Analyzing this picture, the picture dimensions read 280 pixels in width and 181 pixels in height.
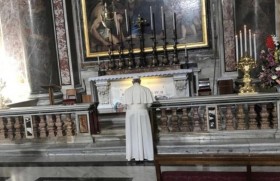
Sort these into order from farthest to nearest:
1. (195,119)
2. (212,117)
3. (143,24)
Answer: (143,24), (195,119), (212,117)

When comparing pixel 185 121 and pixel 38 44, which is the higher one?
pixel 38 44

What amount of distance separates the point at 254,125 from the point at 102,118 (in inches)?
185

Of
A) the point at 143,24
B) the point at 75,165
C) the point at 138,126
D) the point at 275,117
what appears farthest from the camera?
the point at 143,24

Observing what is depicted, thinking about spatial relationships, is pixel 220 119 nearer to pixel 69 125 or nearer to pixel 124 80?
pixel 69 125

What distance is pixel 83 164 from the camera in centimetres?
607

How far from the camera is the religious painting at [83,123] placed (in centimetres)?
710

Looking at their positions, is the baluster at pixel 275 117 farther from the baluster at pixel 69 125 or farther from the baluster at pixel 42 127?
the baluster at pixel 42 127

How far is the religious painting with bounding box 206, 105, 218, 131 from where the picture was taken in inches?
252

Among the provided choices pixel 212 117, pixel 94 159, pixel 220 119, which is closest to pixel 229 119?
pixel 220 119

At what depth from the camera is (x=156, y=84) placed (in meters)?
10.2

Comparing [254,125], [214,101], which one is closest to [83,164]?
[214,101]

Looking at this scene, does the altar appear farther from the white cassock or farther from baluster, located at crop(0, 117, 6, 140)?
the white cassock

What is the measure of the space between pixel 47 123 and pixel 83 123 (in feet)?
2.97

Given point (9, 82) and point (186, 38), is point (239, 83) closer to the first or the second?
point (186, 38)
